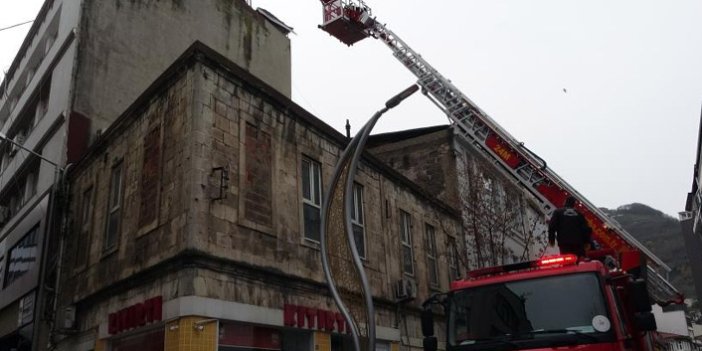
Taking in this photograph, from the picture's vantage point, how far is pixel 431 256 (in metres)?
19.0

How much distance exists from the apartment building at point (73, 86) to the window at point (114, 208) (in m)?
2.92

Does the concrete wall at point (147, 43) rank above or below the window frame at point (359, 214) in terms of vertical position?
above

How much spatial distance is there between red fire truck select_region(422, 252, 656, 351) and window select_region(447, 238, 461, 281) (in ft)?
38.6

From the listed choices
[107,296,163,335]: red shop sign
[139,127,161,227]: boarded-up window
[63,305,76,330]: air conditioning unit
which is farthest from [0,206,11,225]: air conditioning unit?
[107,296,163,335]: red shop sign

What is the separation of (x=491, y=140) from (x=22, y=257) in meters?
15.0

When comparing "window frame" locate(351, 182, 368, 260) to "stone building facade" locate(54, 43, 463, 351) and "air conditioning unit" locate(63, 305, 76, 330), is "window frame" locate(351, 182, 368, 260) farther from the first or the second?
"air conditioning unit" locate(63, 305, 76, 330)

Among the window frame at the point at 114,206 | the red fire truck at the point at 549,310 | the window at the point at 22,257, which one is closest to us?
the red fire truck at the point at 549,310

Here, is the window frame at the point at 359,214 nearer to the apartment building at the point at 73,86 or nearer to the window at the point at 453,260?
the window at the point at 453,260

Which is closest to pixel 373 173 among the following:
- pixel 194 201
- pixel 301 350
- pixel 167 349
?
pixel 301 350

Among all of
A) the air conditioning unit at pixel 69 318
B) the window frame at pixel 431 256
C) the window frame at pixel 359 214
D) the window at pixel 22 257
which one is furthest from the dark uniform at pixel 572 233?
the window at pixel 22 257

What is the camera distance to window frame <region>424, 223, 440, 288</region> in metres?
18.5

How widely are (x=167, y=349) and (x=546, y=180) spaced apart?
11.5 m

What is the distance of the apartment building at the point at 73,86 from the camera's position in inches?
645

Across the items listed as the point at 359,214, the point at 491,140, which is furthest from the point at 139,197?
→ the point at 491,140
